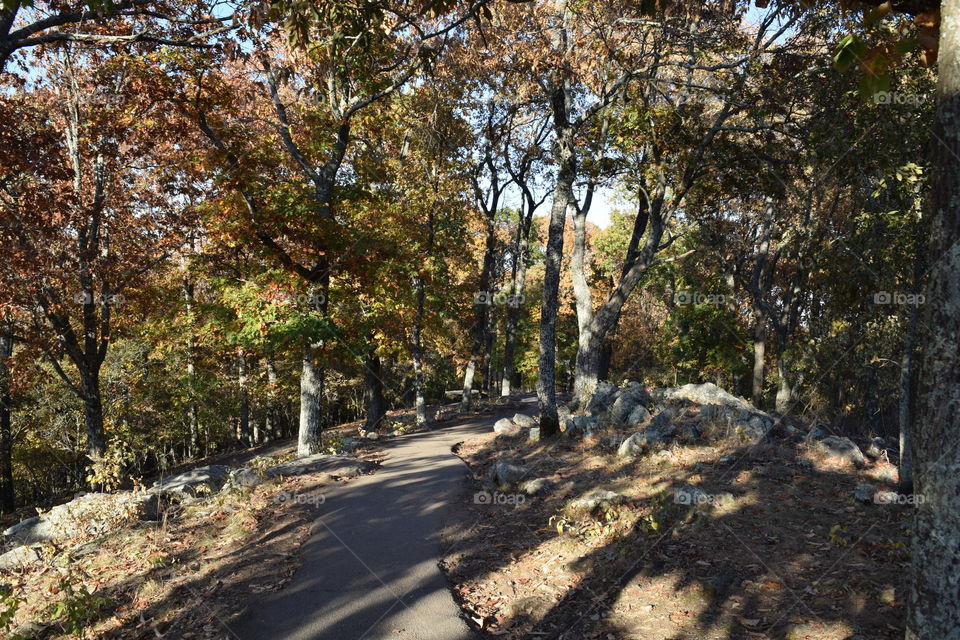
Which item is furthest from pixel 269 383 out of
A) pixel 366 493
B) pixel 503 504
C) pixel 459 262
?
pixel 503 504

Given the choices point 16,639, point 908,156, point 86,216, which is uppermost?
point 86,216

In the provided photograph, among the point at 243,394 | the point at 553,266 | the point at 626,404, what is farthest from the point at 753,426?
the point at 243,394

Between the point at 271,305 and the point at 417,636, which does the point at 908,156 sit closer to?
the point at 417,636

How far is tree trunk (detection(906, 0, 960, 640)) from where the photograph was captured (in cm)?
324

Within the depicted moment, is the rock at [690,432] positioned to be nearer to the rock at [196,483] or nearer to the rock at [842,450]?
the rock at [842,450]

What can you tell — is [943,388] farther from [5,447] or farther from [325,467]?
[5,447]

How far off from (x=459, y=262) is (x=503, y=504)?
17.4 metres

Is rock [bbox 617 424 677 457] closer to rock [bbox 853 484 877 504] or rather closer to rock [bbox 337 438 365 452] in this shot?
rock [bbox 853 484 877 504]

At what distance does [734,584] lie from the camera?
5.75 meters

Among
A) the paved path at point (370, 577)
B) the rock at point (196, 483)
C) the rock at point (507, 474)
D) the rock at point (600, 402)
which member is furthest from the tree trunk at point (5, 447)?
the rock at point (600, 402)

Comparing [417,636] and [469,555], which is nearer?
[417,636]

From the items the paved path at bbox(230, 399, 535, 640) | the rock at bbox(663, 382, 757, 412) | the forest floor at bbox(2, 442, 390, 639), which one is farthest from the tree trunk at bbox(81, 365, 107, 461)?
the rock at bbox(663, 382, 757, 412)

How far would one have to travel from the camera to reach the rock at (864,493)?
24.8 feet

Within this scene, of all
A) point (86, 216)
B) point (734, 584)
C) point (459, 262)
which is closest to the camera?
point (734, 584)
